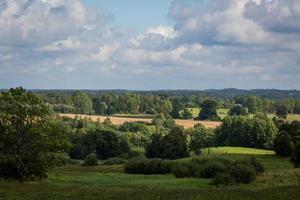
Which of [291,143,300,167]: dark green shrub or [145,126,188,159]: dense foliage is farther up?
[291,143,300,167]: dark green shrub

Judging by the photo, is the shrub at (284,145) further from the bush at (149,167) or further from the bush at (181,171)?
the bush at (181,171)

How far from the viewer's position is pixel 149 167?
74750 millimetres

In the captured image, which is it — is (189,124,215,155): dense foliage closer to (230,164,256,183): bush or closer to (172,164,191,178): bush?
(172,164,191,178): bush

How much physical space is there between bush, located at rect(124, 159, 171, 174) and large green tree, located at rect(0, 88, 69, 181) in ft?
81.2

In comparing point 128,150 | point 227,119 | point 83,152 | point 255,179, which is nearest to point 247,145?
point 227,119

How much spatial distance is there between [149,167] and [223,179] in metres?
24.4

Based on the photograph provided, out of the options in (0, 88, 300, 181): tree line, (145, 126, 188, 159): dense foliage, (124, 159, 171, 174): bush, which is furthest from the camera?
(145, 126, 188, 159): dense foliage

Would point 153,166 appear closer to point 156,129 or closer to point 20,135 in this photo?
point 20,135

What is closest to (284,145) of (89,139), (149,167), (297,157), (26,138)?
(297,157)

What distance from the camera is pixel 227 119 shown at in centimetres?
16738

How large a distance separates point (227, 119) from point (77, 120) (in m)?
62.4

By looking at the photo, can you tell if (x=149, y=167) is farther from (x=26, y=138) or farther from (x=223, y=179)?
(x=26, y=138)

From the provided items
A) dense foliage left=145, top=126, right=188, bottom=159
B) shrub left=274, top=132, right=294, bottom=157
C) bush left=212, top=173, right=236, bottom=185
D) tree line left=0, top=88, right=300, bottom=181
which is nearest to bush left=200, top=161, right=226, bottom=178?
bush left=212, top=173, right=236, bottom=185

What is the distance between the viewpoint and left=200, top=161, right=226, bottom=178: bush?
62.5m
